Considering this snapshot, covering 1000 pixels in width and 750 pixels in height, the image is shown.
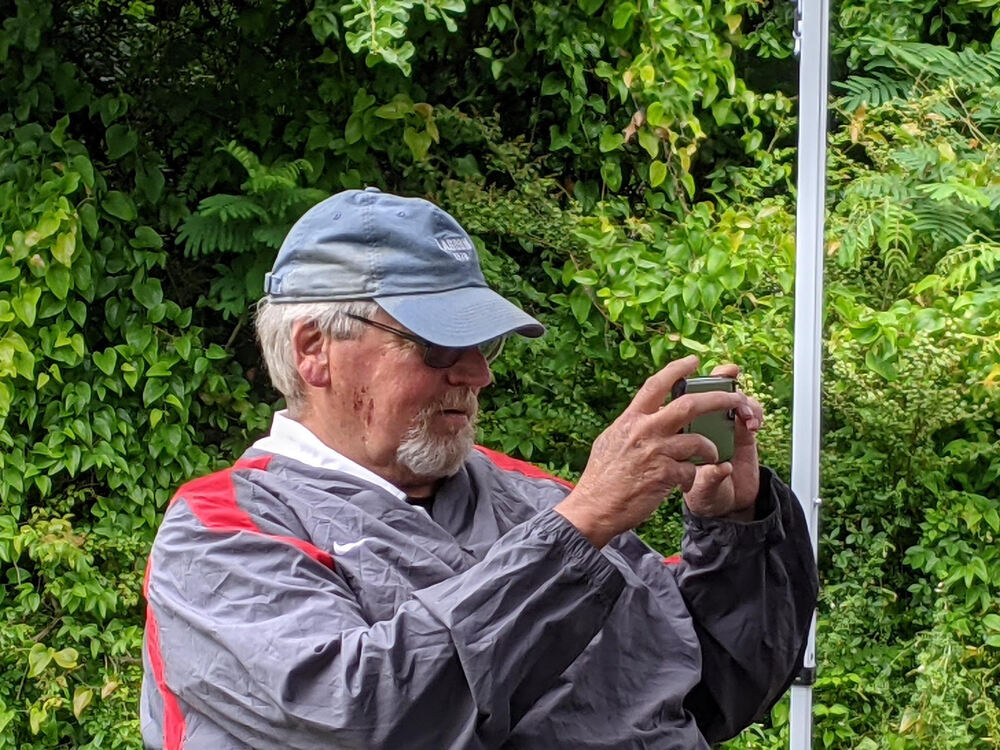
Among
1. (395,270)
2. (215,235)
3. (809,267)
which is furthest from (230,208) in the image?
(395,270)

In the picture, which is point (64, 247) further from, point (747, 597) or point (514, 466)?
point (747, 597)

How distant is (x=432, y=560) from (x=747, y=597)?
0.48 m

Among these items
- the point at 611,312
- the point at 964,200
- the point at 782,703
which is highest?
the point at 964,200

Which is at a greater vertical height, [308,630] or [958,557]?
[308,630]

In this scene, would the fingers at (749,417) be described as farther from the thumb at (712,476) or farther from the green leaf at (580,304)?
the green leaf at (580,304)

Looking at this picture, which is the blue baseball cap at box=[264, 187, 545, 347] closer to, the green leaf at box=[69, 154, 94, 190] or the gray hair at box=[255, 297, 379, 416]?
the gray hair at box=[255, 297, 379, 416]

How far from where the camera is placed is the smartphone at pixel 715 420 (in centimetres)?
161

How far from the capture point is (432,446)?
1800 millimetres

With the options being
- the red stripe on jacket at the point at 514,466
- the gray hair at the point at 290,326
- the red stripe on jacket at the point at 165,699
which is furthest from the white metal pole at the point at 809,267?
the red stripe on jacket at the point at 165,699

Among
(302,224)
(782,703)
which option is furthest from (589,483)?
(782,703)

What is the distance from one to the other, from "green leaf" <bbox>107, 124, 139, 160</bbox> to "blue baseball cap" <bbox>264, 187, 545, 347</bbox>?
2131mm

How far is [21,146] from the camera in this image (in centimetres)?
360

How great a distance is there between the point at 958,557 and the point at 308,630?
1717mm

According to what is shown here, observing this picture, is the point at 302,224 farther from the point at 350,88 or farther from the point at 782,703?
the point at 350,88
